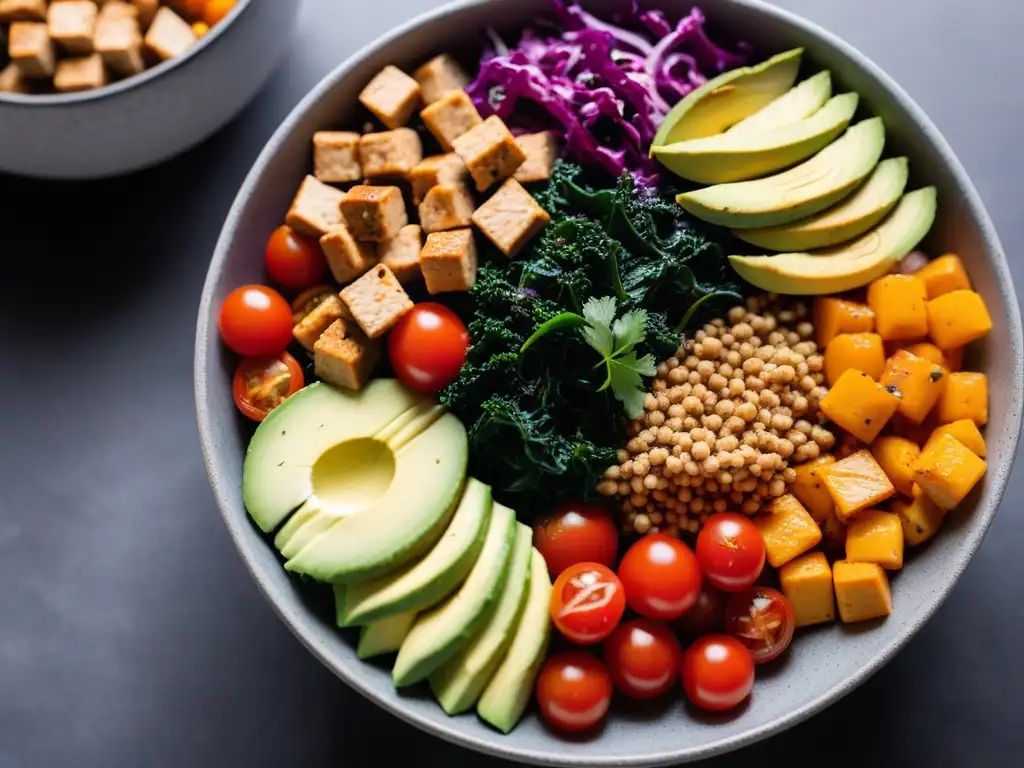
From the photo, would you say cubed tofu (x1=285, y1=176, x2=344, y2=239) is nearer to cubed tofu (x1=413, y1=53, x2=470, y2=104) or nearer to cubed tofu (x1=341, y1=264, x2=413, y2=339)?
cubed tofu (x1=341, y1=264, x2=413, y2=339)

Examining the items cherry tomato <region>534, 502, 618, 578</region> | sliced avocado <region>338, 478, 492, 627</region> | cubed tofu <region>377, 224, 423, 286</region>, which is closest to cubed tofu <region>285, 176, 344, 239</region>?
cubed tofu <region>377, 224, 423, 286</region>

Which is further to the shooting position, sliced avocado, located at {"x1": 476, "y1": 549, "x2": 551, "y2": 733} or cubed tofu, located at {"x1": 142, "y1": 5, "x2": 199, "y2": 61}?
cubed tofu, located at {"x1": 142, "y1": 5, "x2": 199, "y2": 61}

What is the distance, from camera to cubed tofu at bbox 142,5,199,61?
2.27m

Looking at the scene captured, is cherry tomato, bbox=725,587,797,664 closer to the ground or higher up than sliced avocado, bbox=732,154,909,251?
closer to the ground

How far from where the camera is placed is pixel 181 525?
2469mm

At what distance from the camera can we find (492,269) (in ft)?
7.15

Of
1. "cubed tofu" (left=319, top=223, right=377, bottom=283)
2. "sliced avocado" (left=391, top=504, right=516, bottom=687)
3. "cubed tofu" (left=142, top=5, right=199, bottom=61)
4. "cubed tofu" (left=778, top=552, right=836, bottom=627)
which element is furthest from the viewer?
"cubed tofu" (left=142, top=5, right=199, bottom=61)

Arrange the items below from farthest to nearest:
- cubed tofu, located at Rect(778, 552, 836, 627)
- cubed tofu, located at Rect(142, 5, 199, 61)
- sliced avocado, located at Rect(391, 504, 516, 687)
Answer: cubed tofu, located at Rect(142, 5, 199, 61)
cubed tofu, located at Rect(778, 552, 836, 627)
sliced avocado, located at Rect(391, 504, 516, 687)

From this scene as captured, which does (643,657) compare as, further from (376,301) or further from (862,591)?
(376,301)

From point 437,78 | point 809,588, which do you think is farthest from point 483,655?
point 437,78

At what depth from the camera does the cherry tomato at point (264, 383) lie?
220cm

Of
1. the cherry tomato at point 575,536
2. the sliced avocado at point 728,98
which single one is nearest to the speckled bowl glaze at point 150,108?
the sliced avocado at point 728,98

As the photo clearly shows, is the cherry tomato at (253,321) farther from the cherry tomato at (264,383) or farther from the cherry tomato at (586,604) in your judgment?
the cherry tomato at (586,604)

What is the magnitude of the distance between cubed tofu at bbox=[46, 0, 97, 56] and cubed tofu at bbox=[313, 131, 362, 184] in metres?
0.56
